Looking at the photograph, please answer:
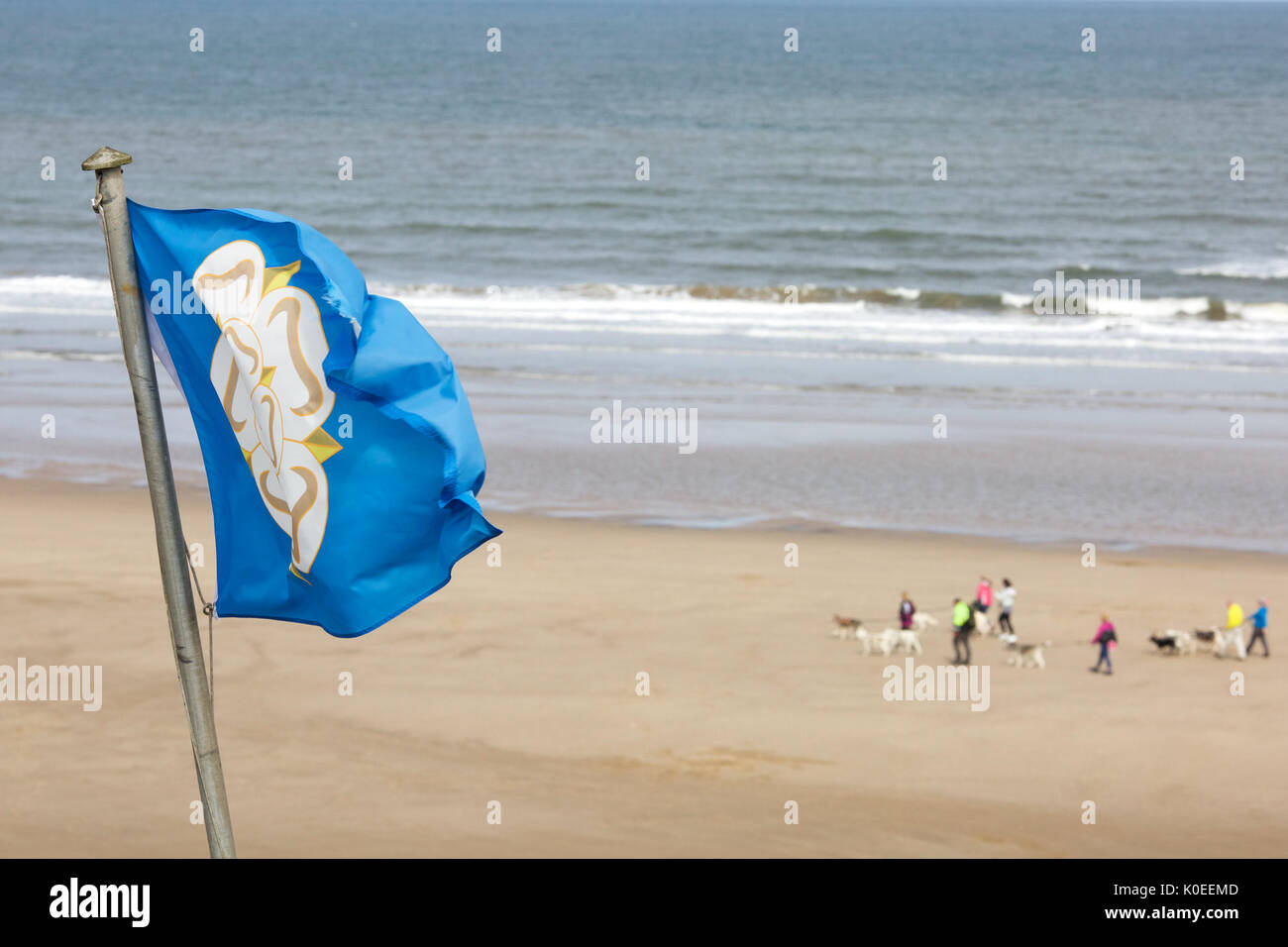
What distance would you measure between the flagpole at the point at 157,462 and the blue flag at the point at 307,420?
45 cm

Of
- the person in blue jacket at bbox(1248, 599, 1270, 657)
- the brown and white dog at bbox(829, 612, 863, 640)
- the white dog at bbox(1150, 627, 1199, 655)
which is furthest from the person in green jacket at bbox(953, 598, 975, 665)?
the person in blue jacket at bbox(1248, 599, 1270, 657)

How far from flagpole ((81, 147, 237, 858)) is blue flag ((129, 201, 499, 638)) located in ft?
1.49

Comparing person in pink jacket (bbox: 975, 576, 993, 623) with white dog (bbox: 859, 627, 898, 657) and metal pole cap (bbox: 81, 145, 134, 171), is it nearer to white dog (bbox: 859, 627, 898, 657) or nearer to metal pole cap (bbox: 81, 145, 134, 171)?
white dog (bbox: 859, 627, 898, 657)

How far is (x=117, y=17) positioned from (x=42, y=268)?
139551 millimetres

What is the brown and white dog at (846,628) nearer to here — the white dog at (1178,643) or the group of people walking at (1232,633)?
the group of people walking at (1232,633)

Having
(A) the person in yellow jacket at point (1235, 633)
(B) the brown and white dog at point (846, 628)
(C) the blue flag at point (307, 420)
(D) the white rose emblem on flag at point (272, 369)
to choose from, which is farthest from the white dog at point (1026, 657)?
(D) the white rose emblem on flag at point (272, 369)

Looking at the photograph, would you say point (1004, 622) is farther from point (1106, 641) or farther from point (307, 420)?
point (307, 420)

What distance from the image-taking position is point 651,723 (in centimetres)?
1379

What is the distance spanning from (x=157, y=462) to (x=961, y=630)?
1165cm

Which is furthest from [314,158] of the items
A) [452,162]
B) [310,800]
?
[310,800]

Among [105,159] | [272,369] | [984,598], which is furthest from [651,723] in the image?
[105,159]

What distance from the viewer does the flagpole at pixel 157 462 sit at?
4.67m
